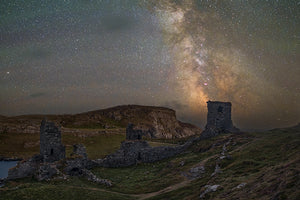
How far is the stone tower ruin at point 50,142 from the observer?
37562 millimetres

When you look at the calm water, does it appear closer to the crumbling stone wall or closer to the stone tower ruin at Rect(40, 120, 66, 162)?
the stone tower ruin at Rect(40, 120, 66, 162)

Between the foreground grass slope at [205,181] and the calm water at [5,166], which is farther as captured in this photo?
the calm water at [5,166]

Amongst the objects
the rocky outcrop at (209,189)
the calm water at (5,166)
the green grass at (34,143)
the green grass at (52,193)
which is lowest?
the calm water at (5,166)

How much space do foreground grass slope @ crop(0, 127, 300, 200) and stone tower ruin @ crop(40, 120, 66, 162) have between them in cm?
609

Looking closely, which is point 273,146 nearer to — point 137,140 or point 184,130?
point 137,140

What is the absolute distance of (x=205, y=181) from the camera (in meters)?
25.0

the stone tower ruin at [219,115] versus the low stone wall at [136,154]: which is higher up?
the stone tower ruin at [219,115]

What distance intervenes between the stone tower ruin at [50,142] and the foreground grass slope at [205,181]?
→ 6.09 metres

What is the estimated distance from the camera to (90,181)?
33.0m

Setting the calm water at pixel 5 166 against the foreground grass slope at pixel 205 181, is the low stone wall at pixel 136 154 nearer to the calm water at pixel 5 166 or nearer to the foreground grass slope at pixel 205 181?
the foreground grass slope at pixel 205 181

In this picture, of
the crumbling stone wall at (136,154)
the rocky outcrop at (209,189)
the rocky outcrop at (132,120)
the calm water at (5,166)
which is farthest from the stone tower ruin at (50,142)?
the rocky outcrop at (132,120)

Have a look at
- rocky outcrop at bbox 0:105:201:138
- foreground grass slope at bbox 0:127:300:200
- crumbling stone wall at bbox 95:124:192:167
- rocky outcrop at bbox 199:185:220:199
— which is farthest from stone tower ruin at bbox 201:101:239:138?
rocky outcrop at bbox 0:105:201:138

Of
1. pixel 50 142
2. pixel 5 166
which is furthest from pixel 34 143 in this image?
pixel 50 142

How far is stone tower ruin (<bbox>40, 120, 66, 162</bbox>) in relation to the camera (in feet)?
123
